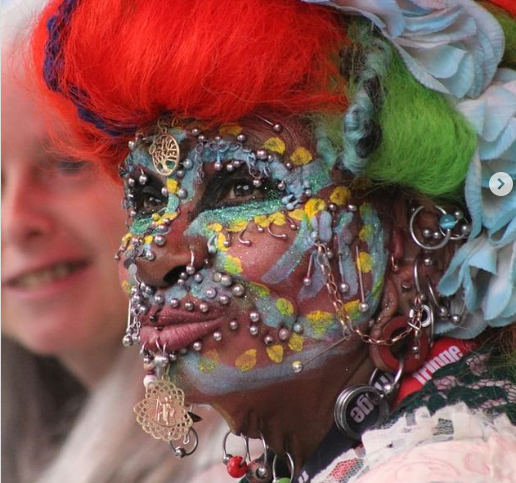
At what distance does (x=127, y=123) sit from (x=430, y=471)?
66 cm

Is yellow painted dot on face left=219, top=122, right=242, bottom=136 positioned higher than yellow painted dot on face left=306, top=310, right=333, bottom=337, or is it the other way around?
yellow painted dot on face left=219, top=122, right=242, bottom=136

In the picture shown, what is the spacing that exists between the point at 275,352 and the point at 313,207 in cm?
20

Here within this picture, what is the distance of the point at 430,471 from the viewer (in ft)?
3.72

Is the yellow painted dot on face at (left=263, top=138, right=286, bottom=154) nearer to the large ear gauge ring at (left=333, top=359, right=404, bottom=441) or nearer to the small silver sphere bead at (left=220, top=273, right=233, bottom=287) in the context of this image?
the small silver sphere bead at (left=220, top=273, right=233, bottom=287)

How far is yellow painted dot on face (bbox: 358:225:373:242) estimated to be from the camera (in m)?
1.38

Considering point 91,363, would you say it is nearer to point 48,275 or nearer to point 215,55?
point 48,275

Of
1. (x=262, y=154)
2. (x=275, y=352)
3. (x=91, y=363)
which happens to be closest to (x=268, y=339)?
(x=275, y=352)

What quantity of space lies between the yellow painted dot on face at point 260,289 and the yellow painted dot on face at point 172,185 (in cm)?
17

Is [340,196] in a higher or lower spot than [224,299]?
higher

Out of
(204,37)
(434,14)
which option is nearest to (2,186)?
(204,37)

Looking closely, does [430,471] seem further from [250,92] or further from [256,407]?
[250,92]

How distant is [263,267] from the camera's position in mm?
1344

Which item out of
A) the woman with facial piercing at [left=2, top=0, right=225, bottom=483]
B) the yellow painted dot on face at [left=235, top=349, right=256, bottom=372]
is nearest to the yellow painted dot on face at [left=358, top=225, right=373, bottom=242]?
the yellow painted dot on face at [left=235, top=349, right=256, bottom=372]

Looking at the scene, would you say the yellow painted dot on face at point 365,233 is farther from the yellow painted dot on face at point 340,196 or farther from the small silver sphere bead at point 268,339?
the small silver sphere bead at point 268,339
